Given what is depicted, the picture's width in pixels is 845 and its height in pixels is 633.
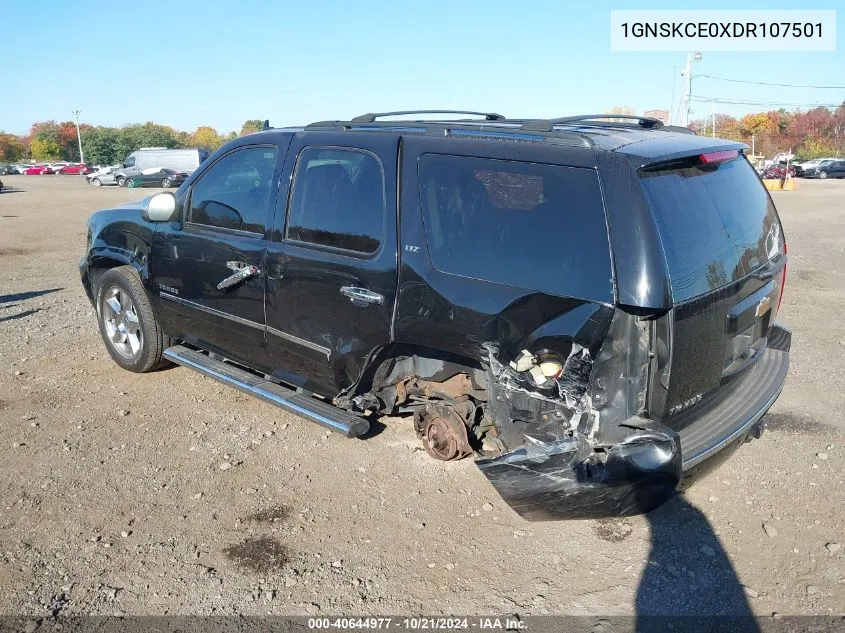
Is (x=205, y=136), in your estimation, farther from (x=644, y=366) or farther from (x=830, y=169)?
(x=644, y=366)

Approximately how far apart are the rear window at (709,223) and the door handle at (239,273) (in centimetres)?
237

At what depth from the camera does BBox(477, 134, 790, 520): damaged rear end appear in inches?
110

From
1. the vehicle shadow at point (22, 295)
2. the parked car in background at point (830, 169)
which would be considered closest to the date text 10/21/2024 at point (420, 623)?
the vehicle shadow at point (22, 295)

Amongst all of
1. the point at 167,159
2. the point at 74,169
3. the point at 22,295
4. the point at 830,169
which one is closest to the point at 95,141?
the point at 74,169

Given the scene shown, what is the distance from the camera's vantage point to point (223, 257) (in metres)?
4.40

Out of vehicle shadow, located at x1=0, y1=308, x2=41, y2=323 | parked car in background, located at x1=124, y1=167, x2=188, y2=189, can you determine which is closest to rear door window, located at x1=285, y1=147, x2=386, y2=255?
vehicle shadow, located at x1=0, y1=308, x2=41, y2=323

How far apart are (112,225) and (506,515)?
3.72m

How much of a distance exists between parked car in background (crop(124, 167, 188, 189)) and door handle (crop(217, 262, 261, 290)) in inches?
1357

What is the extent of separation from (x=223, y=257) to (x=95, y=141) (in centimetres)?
9121

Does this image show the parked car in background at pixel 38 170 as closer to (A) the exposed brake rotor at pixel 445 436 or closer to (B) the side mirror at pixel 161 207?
(B) the side mirror at pixel 161 207

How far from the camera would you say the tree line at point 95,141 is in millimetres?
83938

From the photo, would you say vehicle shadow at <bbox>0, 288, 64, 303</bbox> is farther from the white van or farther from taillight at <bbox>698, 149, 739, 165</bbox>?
the white van

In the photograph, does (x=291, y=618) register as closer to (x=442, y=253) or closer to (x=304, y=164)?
(x=442, y=253)

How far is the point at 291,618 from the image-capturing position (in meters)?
2.88
